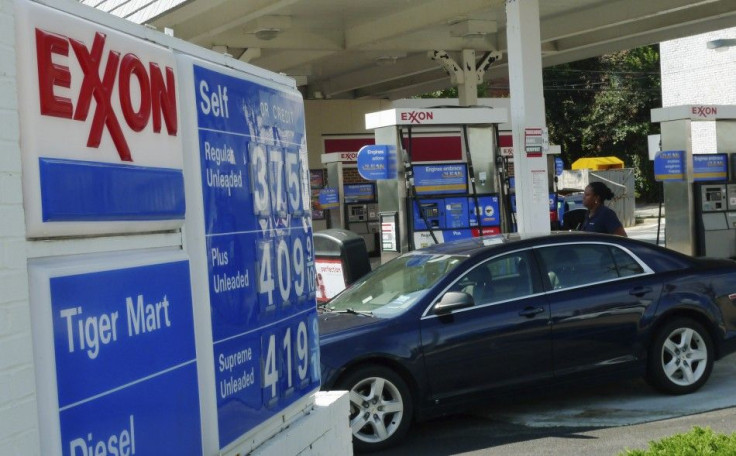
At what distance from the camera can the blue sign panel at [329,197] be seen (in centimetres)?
2408

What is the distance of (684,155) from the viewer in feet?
53.9

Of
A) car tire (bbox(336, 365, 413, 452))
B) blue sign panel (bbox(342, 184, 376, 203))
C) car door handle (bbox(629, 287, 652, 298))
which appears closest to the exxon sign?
car tire (bbox(336, 365, 413, 452))

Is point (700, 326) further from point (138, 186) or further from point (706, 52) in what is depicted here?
point (706, 52)

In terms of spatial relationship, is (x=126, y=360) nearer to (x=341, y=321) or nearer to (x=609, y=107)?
(x=341, y=321)

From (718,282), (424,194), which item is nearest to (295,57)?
(424,194)

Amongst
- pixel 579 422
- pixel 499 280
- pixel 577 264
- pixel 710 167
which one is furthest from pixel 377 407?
pixel 710 167

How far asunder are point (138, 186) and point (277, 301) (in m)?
1.27

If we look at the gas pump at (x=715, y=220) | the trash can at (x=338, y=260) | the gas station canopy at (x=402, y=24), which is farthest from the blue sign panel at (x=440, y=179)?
the gas pump at (x=715, y=220)

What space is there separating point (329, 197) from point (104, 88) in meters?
21.4

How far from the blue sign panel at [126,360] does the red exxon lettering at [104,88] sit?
0.40 meters

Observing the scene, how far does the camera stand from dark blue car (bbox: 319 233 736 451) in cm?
727

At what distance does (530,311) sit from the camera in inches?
307

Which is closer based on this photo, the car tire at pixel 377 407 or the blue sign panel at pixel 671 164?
the car tire at pixel 377 407

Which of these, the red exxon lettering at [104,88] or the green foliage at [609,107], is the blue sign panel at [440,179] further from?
the green foliage at [609,107]
